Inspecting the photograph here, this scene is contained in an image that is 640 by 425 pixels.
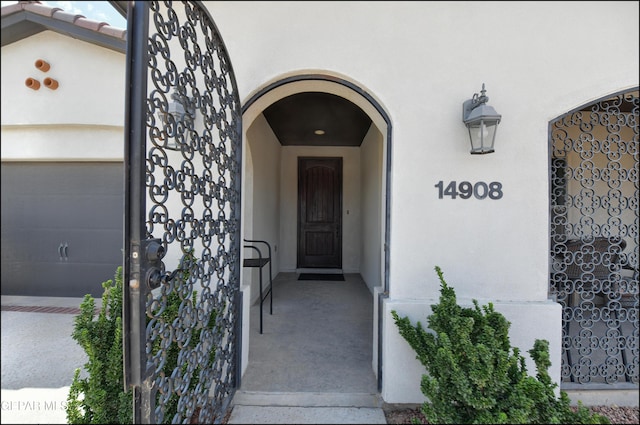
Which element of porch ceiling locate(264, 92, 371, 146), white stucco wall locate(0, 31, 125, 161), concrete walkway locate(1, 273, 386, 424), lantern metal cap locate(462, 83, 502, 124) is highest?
porch ceiling locate(264, 92, 371, 146)

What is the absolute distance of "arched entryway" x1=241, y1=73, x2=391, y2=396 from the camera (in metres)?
2.07

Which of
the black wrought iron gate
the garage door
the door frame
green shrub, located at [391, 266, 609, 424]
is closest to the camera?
the black wrought iron gate

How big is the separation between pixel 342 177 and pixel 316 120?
6.28 feet

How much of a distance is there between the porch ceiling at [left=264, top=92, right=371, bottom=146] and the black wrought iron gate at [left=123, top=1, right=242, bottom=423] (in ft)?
5.07

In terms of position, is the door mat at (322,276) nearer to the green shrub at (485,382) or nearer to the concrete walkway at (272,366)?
the concrete walkway at (272,366)

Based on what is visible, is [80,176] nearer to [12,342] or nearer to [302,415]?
[12,342]

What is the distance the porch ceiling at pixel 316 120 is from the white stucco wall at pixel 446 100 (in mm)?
1197

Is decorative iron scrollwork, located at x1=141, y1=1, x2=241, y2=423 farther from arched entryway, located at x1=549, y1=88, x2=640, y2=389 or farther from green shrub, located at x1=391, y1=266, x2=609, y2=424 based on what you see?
arched entryway, located at x1=549, y1=88, x2=640, y2=389

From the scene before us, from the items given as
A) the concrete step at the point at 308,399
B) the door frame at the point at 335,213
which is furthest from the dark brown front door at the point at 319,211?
the concrete step at the point at 308,399

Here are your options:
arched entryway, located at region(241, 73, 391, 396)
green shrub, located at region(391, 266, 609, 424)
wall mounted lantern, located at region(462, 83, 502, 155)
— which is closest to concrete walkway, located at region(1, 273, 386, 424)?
arched entryway, located at region(241, 73, 391, 396)

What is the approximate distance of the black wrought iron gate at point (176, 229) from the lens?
0.97 meters

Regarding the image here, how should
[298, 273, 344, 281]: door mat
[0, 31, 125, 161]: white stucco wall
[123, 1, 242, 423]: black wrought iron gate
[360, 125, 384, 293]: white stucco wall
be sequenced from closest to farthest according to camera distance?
[123, 1, 242, 423]: black wrought iron gate, [0, 31, 125, 161]: white stucco wall, [360, 125, 384, 293]: white stucco wall, [298, 273, 344, 281]: door mat

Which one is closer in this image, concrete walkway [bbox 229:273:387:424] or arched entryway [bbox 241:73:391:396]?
concrete walkway [bbox 229:273:387:424]

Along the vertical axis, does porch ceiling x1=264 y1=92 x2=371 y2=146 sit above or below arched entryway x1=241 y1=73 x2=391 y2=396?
above
